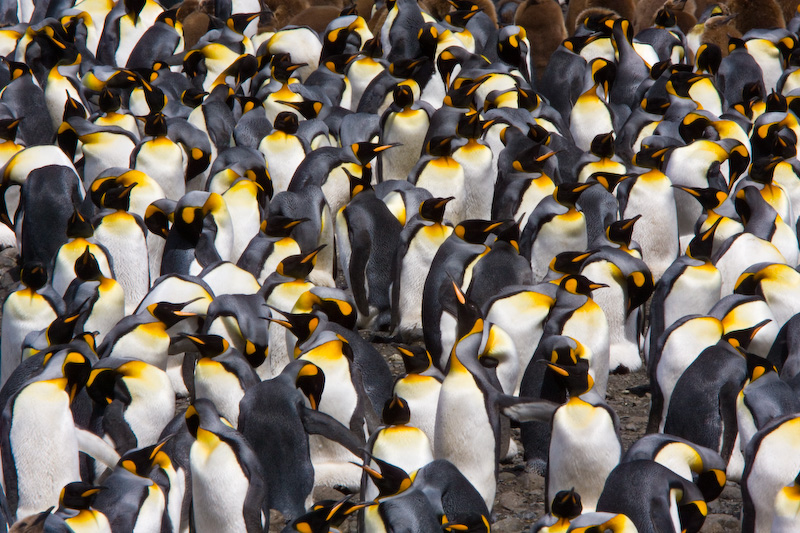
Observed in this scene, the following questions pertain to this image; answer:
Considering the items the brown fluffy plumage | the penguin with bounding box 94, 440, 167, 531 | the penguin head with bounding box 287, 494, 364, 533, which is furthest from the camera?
the brown fluffy plumage

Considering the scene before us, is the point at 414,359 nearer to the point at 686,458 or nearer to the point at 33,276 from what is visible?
the point at 686,458

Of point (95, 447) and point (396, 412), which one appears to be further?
point (95, 447)

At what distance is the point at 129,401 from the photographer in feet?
14.1

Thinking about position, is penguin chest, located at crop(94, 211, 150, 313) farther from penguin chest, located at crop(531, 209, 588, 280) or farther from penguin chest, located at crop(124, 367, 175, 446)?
penguin chest, located at crop(531, 209, 588, 280)

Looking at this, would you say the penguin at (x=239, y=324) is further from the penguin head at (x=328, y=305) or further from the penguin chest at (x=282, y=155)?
the penguin chest at (x=282, y=155)

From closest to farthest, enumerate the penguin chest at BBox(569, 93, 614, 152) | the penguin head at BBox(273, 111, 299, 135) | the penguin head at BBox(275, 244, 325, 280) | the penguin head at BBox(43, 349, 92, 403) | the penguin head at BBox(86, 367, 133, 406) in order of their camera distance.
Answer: the penguin head at BBox(43, 349, 92, 403)
the penguin head at BBox(86, 367, 133, 406)
the penguin head at BBox(275, 244, 325, 280)
the penguin head at BBox(273, 111, 299, 135)
the penguin chest at BBox(569, 93, 614, 152)

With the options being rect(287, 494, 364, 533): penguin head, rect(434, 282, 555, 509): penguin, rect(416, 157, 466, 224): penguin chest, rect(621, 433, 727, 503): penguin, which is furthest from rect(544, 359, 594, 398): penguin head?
rect(416, 157, 466, 224): penguin chest

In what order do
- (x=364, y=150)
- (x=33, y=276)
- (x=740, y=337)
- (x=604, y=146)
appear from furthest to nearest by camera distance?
(x=364, y=150) < (x=604, y=146) < (x=33, y=276) < (x=740, y=337)

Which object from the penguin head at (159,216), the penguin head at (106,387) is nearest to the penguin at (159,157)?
the penguin head at (159,216)

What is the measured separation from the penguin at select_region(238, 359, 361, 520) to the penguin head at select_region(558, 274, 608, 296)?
1.37 m

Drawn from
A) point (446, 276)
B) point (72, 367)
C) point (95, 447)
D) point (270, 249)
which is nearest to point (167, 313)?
point (72, 367)

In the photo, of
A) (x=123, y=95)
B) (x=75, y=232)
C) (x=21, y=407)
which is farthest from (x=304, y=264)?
(x=123, y=95)

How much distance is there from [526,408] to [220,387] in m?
1.26

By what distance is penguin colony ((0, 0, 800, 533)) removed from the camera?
386cm
